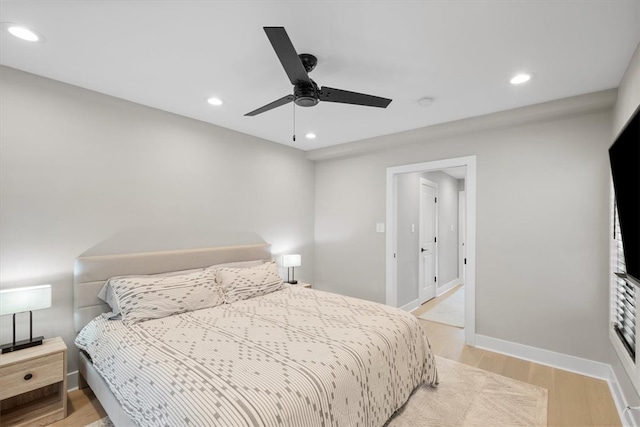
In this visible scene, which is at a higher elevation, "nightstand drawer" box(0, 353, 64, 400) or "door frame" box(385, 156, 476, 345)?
"door frame" box(385, 156, 476, 345)

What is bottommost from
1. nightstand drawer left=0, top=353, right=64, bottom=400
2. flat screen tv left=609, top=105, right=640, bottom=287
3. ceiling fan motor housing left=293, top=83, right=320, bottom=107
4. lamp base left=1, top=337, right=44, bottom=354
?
nightstand drawer left=0, top=353, right=64, bottom=400

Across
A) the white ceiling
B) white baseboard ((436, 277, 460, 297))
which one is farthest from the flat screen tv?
white baseboard ((436, 277, 460, 297))

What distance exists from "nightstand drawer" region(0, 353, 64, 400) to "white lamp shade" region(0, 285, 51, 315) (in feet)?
1.16

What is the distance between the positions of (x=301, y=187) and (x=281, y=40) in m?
3.30

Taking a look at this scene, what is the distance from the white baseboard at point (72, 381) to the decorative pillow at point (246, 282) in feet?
4.29

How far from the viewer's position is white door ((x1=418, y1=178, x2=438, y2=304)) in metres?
5.00

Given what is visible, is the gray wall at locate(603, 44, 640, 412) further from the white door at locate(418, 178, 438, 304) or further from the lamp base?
the lamp base

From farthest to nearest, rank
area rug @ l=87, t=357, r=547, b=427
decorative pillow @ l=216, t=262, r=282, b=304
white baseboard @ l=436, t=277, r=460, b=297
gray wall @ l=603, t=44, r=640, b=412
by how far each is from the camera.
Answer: white baseboard @ l=436, t=277, r=460, b=297 → decorative pillow @ l=216, t=262, r=282, b=304 → area rug @ l=87, t=357, r=547, b=427 → gray wall @ l=603, t=44, r=640, b=412

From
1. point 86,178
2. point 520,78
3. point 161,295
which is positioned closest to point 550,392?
point 520,78

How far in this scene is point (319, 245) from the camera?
4.88m

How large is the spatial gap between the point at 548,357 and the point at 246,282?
3.13 meters

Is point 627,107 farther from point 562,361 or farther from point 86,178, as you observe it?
point 86,178

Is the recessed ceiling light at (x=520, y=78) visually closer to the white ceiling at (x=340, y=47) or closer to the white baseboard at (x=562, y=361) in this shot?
the white ceiling at (x=340, y=47)

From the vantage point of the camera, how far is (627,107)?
2131 millimetres
